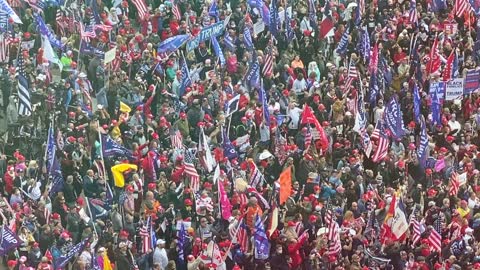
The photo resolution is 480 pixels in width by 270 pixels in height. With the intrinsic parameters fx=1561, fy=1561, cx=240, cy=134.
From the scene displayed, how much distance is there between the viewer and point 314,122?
33.8 meters

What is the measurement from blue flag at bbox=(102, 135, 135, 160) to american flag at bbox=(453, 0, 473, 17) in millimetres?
11390

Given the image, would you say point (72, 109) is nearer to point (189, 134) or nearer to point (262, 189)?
point (189, 134)

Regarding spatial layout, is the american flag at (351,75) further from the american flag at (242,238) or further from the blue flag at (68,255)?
the blue flag at (68,255)

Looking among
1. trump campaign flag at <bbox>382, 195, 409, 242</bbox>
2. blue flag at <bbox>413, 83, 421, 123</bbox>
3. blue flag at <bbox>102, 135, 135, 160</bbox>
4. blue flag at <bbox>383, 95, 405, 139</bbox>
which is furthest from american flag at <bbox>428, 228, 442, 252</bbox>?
blue flag at <bbox>102, 135, 135, 160</bbox>

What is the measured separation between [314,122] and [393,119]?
1732 millimetres

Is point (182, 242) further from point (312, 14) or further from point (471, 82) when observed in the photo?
point (312, 14)

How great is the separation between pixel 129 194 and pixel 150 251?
1.82 meters

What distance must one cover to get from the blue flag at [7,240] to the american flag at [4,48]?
7786mm

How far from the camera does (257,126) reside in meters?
34.2

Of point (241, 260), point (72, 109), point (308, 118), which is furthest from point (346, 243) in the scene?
point (72, 109)

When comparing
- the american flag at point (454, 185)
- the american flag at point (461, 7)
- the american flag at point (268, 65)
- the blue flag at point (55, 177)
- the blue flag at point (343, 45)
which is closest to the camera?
the blue flag at point (55, 177)

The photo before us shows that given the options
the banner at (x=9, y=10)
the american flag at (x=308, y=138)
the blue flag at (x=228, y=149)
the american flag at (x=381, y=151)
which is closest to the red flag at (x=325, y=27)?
the american flag at (x=308, y=138)

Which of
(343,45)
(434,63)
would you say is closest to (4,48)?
(343,45)

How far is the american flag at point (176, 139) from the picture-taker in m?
33.0
